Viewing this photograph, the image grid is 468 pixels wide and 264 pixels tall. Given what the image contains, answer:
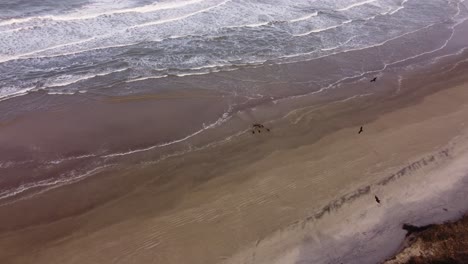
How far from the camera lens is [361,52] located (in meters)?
18.4

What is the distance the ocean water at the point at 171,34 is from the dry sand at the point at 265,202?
18.3ft

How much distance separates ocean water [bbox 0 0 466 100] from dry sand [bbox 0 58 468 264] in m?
5.58

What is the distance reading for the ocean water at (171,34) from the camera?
16.0 m

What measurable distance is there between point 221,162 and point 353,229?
4.14 meters

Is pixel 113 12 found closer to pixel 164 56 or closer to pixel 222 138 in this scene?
pixel 164 56

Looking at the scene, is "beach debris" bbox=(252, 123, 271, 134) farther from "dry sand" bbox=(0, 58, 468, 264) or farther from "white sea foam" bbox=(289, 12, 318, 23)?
"white sea foam" bbox=(289, 12, 318, 23)

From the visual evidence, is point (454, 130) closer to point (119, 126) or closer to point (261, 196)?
point (261, 196)

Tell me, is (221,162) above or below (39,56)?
below

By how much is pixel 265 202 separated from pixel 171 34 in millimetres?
12199

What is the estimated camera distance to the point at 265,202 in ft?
33.2

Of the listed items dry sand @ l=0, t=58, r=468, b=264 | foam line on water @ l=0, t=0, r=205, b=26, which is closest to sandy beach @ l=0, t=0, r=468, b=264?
dry sand @ l=0, t=58, r=468, b=264

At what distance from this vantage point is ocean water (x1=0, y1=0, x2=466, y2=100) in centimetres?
1597

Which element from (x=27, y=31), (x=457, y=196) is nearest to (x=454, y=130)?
(x=457, y=196)

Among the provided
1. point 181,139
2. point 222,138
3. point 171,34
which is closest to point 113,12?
point 171,34
